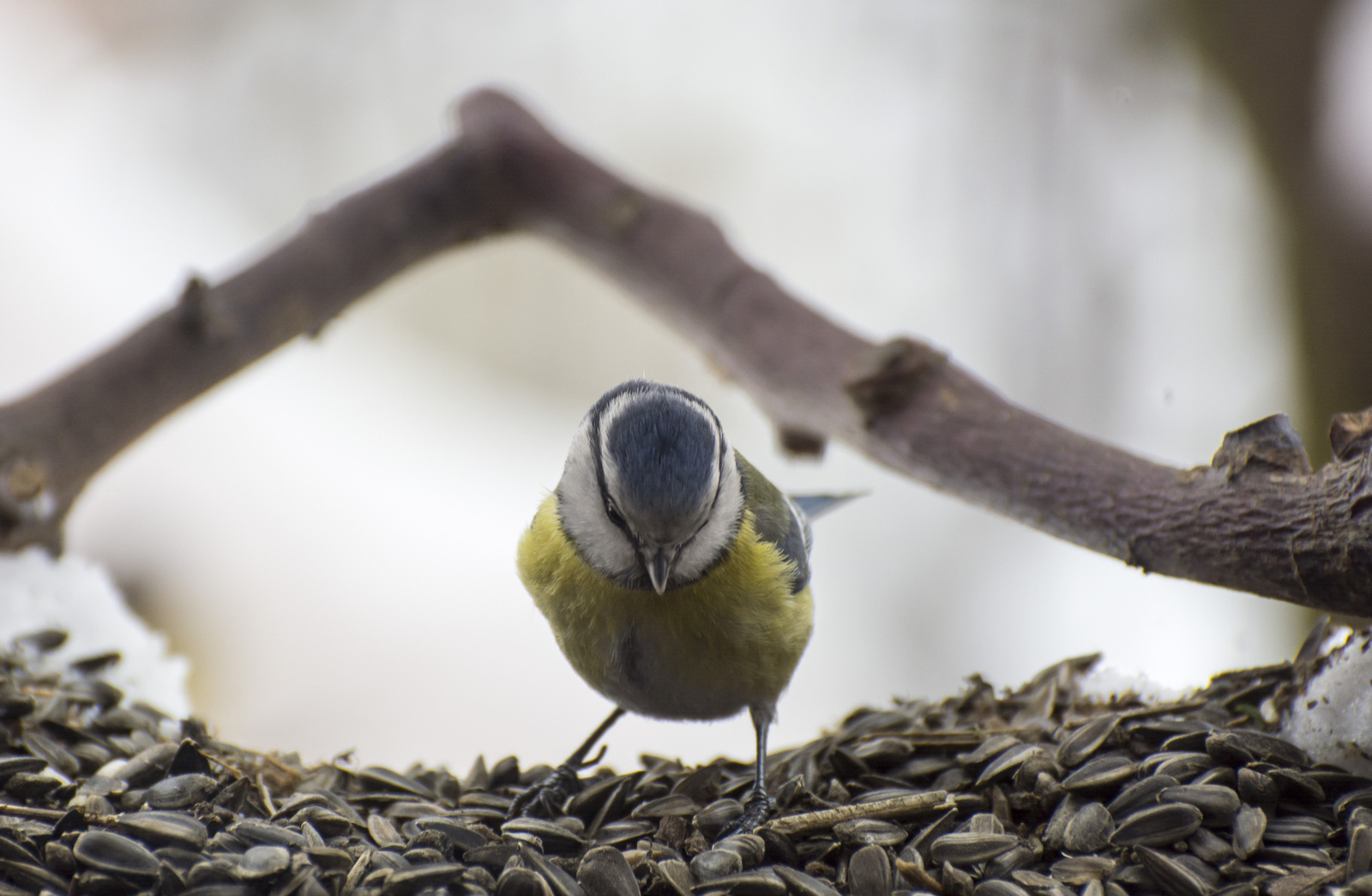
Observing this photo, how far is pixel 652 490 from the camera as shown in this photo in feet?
3.06

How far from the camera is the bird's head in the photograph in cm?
94

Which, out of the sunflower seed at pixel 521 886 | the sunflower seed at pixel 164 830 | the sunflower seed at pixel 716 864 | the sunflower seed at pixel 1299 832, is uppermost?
the sunflower seed at pixel 1299 832

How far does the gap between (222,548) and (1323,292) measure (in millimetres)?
2661

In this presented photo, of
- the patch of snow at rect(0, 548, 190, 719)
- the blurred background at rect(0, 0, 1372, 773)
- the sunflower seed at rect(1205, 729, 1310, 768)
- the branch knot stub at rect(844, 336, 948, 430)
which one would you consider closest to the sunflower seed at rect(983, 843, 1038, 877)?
the sunflower seed at rect(1205, 729, 1310, 768)

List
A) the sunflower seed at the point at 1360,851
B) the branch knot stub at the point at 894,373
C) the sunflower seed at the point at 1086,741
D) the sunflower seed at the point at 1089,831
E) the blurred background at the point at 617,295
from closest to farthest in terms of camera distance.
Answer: the sunflower seed at the point at 1360,851 < the sunflower seed at the point at 1089,831 < the sunflower seed at the point at 1086,741 < the branch knot stub at the point at 894,373 < the blurred background at the point at 617,295

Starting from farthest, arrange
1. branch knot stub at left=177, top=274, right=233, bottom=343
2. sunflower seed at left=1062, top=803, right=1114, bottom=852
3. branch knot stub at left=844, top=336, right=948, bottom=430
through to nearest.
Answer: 1. branch knot stub at left=177, top=274, right=233, bottom=343
2. branch knot stub at left=844, top=336, right=948, bottom=430
3. sunflower seed at left=1062, top=803, right=1114, bottom=852

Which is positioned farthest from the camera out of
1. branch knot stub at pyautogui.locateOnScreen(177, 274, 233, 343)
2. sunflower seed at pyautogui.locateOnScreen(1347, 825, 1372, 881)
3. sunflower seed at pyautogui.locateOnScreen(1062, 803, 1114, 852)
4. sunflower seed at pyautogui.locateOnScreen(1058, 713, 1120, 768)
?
branch knot stub at pyautogui.locateOnScreen(177, 274, 233, 343)

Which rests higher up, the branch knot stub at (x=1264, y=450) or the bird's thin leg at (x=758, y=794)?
Answer: the branch knot stub at (x=1264, y=450)

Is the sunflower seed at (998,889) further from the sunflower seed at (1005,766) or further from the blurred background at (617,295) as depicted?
the blurred background at (617,295)

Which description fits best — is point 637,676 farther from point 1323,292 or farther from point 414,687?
point 1323,292

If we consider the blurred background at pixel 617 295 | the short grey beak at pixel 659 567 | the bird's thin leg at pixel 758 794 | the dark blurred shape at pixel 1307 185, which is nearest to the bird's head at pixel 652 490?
the short grey beak at pixel 659 567

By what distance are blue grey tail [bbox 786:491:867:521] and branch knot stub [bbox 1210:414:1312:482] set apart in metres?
0.55

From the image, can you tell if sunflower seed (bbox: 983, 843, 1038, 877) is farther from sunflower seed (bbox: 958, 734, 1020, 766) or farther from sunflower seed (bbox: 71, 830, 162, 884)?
sunflower seed (bbox: 71, 830, 162, 884)

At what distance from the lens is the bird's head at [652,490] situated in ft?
3.08
